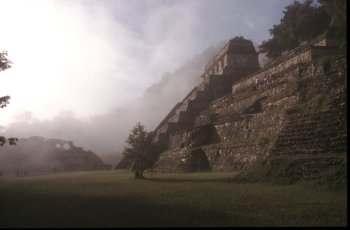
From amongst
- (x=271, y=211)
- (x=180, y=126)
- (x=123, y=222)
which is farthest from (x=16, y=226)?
(x=180, y=126)

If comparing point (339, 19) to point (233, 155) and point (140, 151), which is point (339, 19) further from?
point (140, 151)

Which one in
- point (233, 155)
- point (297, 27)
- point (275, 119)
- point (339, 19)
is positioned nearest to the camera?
point (275, 119)

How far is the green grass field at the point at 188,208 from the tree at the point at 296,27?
20.8m

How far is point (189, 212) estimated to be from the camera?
8688 mm

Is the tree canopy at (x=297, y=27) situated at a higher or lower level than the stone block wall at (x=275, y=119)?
higher

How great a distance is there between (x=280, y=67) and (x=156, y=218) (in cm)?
2056

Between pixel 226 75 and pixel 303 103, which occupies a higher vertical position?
pixel 226 75

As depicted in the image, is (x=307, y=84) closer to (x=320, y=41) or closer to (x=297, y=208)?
(x=320, y=41)

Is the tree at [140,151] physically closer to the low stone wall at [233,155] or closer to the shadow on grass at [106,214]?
the low stone wall at [233,155]

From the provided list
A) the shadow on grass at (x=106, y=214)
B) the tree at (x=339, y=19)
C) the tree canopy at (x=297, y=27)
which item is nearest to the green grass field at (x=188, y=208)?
the shadow on grass at (x=106, y=214)

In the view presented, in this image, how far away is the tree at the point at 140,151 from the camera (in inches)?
790

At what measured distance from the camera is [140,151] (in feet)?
66.9

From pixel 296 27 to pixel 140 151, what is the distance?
17.9 m

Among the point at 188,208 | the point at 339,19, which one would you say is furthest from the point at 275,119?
the point at 188,208
